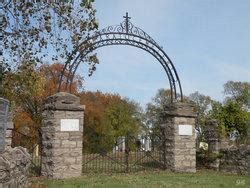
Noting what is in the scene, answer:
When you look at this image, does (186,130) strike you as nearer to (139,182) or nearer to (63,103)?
(139,182)

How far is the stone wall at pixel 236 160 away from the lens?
49.0ft

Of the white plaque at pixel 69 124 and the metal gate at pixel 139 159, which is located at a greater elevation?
the white plaque at pixel 69 124

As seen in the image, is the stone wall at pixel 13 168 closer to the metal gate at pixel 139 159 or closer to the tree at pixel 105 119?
the metal gate at pixel 139 159

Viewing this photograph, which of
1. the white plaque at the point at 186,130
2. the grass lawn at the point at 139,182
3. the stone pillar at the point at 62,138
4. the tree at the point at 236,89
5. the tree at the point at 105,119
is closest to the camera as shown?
the grass lawn at the point at 139,182

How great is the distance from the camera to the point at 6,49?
10477 millimetres

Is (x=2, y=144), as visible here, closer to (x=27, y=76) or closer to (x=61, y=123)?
(x=27, y=76)

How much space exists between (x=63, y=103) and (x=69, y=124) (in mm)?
665

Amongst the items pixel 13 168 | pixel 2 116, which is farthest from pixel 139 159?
pixel 2 116

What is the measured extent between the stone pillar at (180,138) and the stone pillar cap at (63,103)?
3.81 meters

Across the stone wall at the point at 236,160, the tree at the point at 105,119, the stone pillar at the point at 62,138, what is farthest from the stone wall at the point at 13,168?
the tree at the point at 105,119

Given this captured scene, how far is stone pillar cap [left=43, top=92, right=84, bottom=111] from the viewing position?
12.9m

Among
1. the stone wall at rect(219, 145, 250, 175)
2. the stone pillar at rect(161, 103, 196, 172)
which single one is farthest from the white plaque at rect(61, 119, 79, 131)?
the stone wall at rect(219, 145, 250, 175)

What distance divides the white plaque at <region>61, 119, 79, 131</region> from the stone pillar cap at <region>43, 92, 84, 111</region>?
1.20 feet

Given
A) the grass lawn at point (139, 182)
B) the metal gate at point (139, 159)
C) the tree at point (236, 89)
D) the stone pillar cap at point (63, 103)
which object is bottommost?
the grass lawn at point (139, 182)
